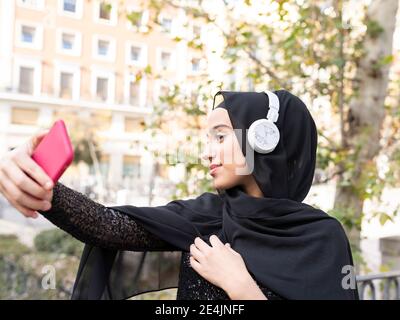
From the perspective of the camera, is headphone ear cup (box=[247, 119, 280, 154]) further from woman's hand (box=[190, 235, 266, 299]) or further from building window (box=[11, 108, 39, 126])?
building window (box=[11, 108, 39, 126])

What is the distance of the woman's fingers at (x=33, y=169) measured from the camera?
72 centimetres

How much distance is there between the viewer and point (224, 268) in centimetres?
101

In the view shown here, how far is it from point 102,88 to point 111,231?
19223 mm

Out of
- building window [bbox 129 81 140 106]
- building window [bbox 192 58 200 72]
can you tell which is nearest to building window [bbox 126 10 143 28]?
building window [bbox 192 58 200 72]

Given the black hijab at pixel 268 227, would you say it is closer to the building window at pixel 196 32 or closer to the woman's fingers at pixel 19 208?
the woman's fingers at pixel 19 208

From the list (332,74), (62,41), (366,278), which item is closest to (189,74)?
(332,74)

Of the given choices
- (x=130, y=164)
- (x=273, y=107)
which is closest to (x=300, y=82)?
(x=273, y=107)

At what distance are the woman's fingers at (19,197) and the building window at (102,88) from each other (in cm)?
1921

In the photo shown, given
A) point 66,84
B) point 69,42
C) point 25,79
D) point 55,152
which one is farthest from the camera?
point 66,84

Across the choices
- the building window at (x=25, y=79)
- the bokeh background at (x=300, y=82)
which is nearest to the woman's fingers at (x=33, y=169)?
the bokeh background at (x=300, y=82)

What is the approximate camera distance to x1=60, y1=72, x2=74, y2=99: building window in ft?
61.8

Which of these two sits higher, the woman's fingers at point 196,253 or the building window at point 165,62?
the building window at point 165,62

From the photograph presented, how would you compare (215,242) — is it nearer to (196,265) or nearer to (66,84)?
(196,265)

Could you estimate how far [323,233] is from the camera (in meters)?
1.08
